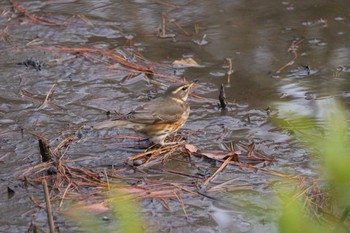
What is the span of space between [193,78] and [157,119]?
6.87ft

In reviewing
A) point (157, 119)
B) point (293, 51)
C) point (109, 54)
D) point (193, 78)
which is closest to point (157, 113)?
point (157, 119)

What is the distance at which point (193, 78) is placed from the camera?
8.59m

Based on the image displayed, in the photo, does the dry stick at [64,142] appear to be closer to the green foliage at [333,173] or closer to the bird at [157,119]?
the bird at [157,119]

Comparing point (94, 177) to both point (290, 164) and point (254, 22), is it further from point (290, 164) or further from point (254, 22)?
point (254, 22)

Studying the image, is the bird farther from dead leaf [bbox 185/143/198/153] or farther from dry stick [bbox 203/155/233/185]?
dry stick [bbox 203/155/233/185]

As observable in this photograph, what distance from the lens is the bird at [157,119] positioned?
6.42 meters

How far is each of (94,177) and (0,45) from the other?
4.47 meters

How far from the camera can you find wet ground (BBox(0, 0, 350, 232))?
5.57 m

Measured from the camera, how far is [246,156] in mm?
6359

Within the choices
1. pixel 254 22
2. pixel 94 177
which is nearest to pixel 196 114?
pixel 94 177

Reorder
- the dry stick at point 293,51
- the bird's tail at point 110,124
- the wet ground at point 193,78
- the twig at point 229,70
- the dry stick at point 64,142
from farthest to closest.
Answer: the dry stick at point 293,51
the twig at point 229,70
the dry stick at point 64,142
the bird's tail at point 110,124
the wet ground at point 193,78

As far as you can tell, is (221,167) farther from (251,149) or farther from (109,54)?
(109,54)

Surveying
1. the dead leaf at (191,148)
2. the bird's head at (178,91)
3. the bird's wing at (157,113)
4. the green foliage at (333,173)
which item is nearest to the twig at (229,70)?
the bird's head at (178,91)

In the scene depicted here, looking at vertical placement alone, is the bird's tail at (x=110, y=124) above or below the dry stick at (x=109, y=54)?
above
